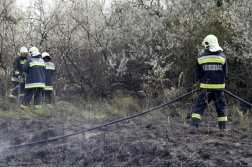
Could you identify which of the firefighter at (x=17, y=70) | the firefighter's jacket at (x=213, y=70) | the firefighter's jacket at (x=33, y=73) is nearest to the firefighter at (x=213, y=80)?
the firefighter's jacket at (x=213, y=70)

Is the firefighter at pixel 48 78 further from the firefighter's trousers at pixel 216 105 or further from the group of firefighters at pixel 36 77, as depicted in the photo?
the firefighter's trousers at pixel 216 105

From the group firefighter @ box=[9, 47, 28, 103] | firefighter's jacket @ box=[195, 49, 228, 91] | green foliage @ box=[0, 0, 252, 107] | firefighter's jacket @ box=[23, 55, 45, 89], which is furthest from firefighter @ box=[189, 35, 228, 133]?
firefighter @ box=[9, 47, 28, 103]

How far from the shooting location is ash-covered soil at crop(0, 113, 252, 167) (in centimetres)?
321

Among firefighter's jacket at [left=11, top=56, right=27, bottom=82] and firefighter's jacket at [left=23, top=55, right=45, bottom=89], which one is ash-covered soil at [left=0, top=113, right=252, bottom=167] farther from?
firefighter's jacket at [left=11, top=56, right=27, bottom=82]

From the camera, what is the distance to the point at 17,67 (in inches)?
288

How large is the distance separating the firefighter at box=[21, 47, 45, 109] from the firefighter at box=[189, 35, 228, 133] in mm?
4323

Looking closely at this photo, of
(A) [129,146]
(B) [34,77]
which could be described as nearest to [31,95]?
(B) [34,77]

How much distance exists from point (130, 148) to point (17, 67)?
5318 millimetres

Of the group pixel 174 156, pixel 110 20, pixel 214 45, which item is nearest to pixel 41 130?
pixel 174 156

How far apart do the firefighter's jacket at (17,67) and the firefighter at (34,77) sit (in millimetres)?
992

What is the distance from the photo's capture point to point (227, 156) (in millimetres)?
3152

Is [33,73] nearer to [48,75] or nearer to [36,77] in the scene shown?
[36,77]

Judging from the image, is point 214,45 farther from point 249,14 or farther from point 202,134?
point 249,14

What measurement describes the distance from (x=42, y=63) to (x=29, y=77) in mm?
537
